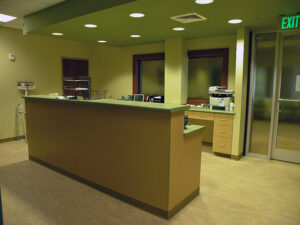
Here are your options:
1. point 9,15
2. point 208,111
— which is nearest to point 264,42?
point 208,111

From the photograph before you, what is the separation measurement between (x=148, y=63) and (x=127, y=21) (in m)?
2.64

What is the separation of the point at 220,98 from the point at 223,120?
0.46m

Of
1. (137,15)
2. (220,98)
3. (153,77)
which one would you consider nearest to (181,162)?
(137,15)

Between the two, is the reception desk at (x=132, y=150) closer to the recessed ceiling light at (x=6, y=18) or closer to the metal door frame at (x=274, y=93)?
the recessed ceiling light at (x=6, y=18)

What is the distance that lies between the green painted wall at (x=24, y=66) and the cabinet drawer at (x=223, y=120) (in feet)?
14.5

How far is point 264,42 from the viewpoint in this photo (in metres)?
4.32

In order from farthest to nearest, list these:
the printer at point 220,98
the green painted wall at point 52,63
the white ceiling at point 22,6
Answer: the green painted wall at point 52,63 < the printer at point 220,98 < the white ceiling at point 22,6

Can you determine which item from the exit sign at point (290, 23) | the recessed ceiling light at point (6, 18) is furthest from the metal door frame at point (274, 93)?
the recessed ceiling light at point (6, 18)

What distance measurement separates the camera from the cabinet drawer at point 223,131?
4367mm

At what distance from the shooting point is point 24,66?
571cm

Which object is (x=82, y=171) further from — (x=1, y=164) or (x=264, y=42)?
(x=264, y=42)

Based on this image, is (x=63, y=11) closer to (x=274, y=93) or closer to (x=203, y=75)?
(x=203, y=75)

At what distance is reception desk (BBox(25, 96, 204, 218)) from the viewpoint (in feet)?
7.95

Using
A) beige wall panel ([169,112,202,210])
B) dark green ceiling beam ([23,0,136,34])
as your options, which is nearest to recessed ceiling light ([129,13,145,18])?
dark green ceiling beam ([23,0,136,34])
